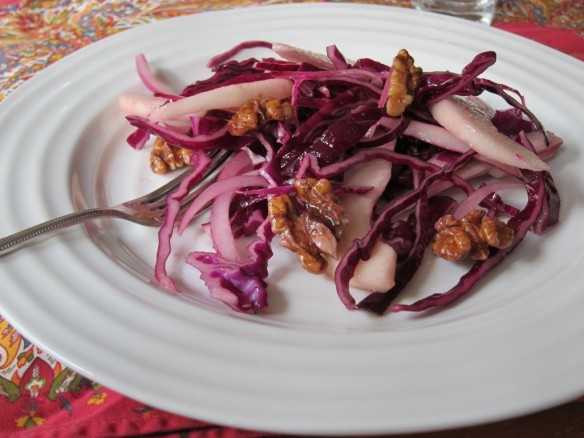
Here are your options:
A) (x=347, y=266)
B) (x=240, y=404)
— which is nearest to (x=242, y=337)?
(x=240, y=404)

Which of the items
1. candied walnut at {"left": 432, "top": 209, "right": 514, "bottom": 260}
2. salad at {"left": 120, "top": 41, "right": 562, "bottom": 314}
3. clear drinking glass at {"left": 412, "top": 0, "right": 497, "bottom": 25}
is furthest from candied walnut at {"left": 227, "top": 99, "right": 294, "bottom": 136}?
clear drinking glass at {"left": 412, "top": 0, "right": 497, "bottom": 25}

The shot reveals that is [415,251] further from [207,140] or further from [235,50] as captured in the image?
[235,50]

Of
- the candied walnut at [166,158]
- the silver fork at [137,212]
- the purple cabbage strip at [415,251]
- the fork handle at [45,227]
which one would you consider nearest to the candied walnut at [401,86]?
the purple cabbage strip at [415,251]

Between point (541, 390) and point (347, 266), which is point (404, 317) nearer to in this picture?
point (347, 266)

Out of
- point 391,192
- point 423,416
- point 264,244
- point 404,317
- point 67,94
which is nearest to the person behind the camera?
point 423,416

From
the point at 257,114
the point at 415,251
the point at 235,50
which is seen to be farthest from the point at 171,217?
the point at 235,50

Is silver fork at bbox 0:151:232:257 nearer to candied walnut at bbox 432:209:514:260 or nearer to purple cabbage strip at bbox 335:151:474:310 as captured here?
purple cabbage strip at bbox 335:151:474:310
